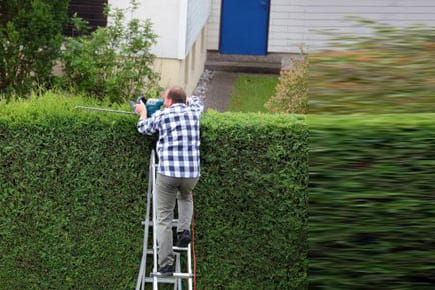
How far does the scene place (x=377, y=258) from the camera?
4.69 metres

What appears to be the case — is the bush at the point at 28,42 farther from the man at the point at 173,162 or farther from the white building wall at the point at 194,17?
the man at the point at 173,162

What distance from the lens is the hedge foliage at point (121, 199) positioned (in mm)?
8805

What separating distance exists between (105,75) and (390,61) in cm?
748

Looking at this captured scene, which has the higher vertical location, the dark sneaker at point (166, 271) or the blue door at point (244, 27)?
the blue door at point (244, 27)

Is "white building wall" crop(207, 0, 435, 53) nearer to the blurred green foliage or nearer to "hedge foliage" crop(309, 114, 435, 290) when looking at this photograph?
the blurred green foliage

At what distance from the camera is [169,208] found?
8539mm

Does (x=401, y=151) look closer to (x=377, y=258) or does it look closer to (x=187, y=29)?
(x=377, y=258)

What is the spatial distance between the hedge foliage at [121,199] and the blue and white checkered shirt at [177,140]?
14.6 inches

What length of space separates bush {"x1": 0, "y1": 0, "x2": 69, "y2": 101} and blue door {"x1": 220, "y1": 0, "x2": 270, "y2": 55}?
Answer: 6875 millimetres

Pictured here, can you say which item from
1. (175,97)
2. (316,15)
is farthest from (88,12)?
(175,97)

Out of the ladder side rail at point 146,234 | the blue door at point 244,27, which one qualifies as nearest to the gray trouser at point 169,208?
the ladder side rail at point 146,234

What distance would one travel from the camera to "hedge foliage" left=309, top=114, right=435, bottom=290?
15.2 feet

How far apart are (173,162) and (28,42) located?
4622 millimetres

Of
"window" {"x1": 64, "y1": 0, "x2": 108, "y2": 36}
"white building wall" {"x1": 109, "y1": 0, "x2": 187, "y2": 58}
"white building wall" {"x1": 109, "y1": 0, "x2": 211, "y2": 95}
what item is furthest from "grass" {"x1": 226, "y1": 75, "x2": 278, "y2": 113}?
"window" {"x1": 64, "y1": 0, "x2": 108, "y2": 36}
